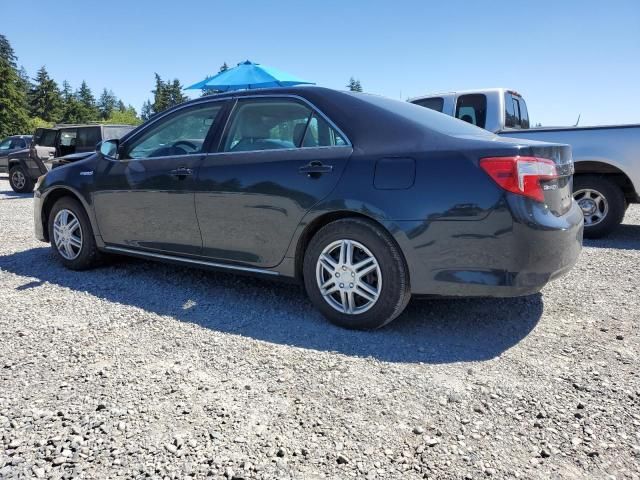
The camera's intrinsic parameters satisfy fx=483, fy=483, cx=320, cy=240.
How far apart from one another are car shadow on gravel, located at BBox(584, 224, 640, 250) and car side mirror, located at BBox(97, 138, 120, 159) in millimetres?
5227

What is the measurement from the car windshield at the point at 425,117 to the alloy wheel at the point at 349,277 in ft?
2.95

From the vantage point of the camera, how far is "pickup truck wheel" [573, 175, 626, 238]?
588 centimetres

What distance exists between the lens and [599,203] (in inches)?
237

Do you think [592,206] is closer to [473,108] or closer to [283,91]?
[473,108]

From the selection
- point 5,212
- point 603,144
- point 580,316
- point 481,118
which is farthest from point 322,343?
point 5,212

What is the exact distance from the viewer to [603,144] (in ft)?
19.0

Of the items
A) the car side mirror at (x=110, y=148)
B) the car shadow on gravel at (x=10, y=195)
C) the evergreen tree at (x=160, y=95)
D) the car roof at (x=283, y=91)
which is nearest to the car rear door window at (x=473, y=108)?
the car roof at (x=283, y=91)

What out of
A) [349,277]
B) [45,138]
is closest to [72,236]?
[349,277]

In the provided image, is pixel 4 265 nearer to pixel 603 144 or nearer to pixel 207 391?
pixel 207 391

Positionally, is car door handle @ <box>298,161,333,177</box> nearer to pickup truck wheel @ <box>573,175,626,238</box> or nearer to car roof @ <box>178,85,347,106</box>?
car roof @ <box>178,85,347,106</box>

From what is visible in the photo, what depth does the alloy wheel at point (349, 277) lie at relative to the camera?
3055 mm

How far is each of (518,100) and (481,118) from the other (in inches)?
44.6

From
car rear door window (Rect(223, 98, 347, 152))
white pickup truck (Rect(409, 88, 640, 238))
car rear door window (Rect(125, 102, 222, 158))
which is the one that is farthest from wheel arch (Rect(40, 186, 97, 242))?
white pickup truck (Rect(409, 88, 640, 238))

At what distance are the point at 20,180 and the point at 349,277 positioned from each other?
12458mm
